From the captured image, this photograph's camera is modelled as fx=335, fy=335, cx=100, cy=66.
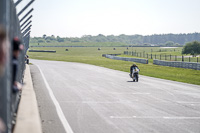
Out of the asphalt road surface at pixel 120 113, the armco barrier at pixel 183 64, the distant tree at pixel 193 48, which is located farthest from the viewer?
the distant tree at pixel 193 48

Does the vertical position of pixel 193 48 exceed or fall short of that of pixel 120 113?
it exceeds it

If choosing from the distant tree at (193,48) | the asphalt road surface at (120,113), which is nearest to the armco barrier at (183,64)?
the asphalt road surface at (120,113)

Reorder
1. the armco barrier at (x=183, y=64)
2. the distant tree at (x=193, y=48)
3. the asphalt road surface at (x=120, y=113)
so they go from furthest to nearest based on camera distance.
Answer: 1. the distant tree at (x=193, y=48)
2. the armco barrier at (x=183, y=64)
3. the asphalt road surface at (x=120, y=113)

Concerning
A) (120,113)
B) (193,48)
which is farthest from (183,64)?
(193,48)

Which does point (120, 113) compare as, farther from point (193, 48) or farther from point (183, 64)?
point (193, 48)

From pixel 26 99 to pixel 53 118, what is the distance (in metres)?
1.13

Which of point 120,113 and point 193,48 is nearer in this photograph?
point 120,113

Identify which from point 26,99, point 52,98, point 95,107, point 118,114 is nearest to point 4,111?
point 26,99

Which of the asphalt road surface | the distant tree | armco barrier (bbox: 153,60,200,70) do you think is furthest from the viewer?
the distant tree

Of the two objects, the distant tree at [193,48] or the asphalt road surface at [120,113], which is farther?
the distant tree at [193,48]

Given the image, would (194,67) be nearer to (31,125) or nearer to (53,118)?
(53,118)

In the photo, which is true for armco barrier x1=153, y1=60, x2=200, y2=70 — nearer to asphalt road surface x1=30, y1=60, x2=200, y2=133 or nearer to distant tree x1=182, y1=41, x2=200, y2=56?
asphalt road surface x1=30, y1=60, x2=200, y2=133

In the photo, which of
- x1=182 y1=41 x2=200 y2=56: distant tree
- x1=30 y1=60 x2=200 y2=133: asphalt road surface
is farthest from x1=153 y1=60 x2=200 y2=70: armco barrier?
x1=182 y1=41 x2=200 y2=56: distant tree

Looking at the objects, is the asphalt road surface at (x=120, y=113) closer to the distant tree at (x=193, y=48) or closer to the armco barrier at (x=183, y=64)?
the armco barrier at (x=183, y=64)
